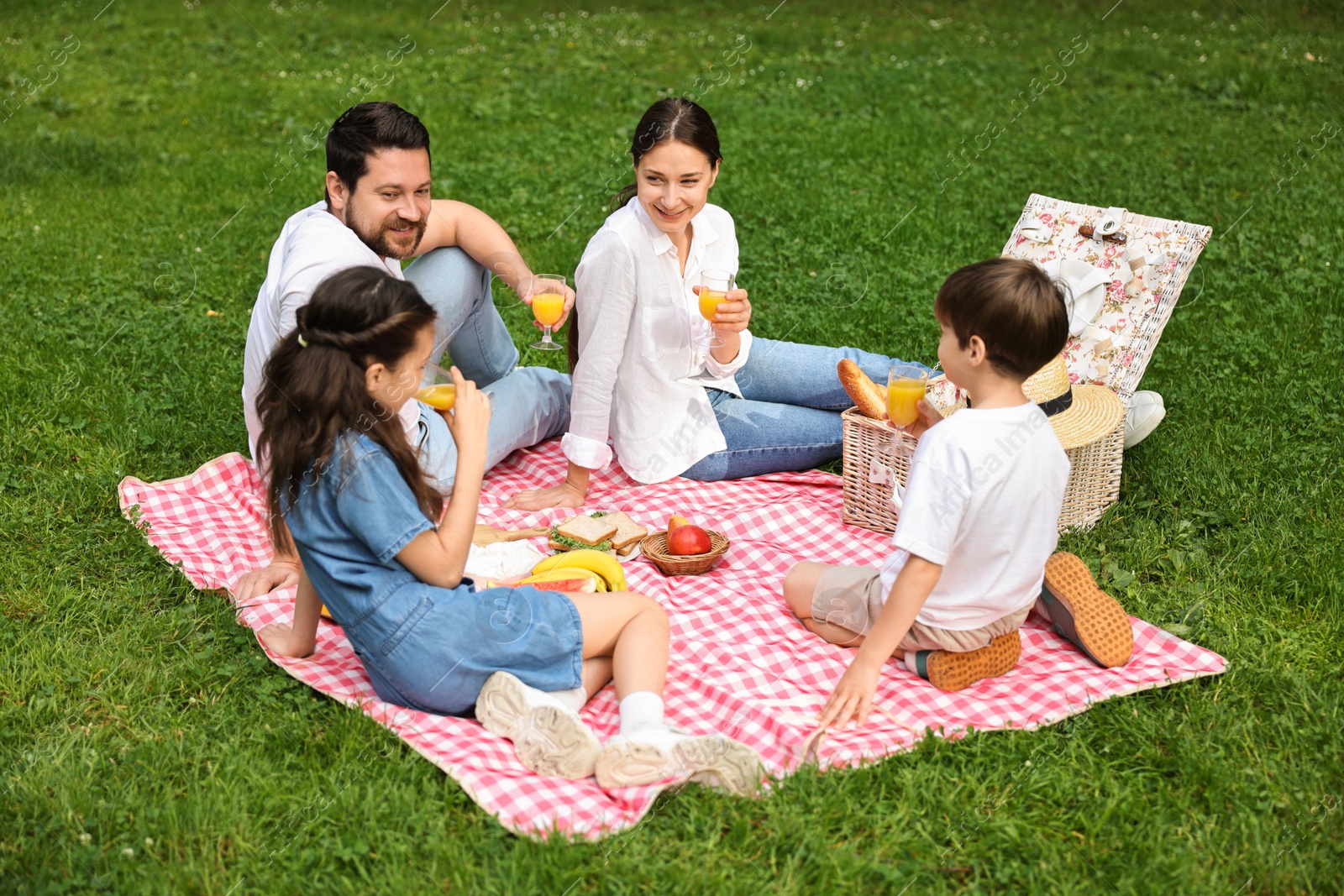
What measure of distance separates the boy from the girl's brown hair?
4.37ft

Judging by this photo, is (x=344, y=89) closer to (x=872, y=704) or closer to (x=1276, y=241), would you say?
(x=1276, y=241)

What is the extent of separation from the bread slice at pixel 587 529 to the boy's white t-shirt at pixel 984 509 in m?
1.29

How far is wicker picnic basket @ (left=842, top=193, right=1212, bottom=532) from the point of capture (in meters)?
4.17

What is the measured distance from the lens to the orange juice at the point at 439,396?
299cm

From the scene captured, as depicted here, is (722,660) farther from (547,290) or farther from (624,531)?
(547,290)

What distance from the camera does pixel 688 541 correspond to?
3.99 metres

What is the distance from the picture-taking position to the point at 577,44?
1177cm

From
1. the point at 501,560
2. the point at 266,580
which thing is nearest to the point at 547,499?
the point at 501,560

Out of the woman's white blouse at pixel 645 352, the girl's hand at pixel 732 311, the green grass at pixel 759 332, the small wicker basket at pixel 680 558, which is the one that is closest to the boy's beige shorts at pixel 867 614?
the green grass at pixel 759 332

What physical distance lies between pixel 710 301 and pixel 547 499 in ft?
3.27

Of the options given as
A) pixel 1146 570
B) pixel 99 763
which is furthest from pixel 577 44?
pixel 99 763

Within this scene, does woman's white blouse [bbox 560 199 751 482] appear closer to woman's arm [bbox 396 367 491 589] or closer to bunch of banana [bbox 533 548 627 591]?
bunch of banana [bbox 533 548 627 591]

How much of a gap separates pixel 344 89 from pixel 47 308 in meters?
4.54

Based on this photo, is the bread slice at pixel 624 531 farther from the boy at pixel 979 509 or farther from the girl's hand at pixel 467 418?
the girl's hand at pixel 467 418
